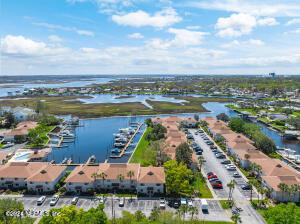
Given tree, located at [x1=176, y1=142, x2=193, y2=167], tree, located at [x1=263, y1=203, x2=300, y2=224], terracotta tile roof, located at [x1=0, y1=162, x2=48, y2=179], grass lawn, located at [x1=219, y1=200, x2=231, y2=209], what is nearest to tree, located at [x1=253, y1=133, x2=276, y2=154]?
tree, located at [x1=176, y1=142, x2=193, y2=167]

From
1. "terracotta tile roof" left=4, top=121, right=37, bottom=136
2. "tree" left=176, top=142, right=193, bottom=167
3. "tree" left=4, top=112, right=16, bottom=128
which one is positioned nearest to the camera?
"tree" left=176, top=142, right=193, bottom=167

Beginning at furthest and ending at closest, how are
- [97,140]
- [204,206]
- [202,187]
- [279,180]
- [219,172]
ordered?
1. [97,140]
2. [219,172]
3. [202,187]
4. [279,180]
5. [204,206]

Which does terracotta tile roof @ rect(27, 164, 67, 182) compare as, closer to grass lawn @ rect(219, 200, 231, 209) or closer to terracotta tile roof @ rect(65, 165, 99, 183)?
terracotta tile roof @ rect(65, 165, 99, 183)

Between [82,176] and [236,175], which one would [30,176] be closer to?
[82,176]

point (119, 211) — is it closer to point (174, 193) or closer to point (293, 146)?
point (174, 193)

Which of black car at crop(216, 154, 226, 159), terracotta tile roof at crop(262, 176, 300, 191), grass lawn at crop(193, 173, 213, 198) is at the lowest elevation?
grass lawn at crop(193, 173, 213, 198)

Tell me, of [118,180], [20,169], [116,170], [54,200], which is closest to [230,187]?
[118,180]

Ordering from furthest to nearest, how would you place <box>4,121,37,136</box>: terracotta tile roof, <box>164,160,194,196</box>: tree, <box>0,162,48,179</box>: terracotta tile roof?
<box>4,121,37,136</box>: terracotta tile roof → <box>0,162,48,179</box>: terracotta tile roof → <box>164,160,194,196</box>: tree

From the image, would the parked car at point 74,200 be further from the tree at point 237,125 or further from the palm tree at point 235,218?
the tree at point 237,125
